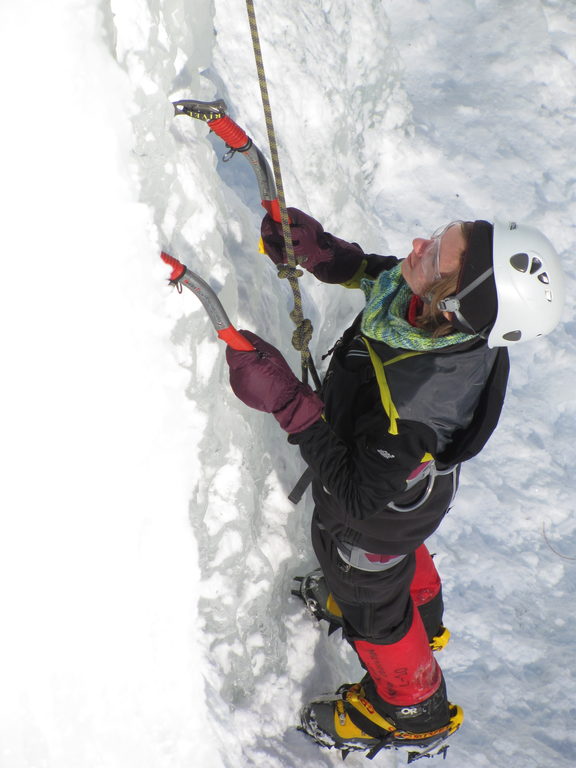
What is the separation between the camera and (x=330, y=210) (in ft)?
10.2

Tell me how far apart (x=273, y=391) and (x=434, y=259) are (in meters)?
0.51

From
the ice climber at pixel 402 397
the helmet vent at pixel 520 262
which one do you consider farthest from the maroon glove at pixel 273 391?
the helmet vent at pixel 520 262

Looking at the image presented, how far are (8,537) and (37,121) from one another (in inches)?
34.3

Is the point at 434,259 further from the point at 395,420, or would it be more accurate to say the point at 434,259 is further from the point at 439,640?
the point at 439,640

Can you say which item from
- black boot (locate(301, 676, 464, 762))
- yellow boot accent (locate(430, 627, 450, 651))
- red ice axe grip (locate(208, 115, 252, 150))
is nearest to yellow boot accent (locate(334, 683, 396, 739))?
black boot (locate(301, 676, 464, 762))

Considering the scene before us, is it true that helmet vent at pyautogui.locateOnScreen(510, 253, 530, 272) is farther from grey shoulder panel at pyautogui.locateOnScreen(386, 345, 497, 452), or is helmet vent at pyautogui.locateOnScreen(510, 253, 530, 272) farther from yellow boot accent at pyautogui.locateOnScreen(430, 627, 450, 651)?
yellow boot accent at pyautogui.locateOnScreen(430, 627, 450, 651)

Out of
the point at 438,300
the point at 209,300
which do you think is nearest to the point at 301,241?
the point at 209,300

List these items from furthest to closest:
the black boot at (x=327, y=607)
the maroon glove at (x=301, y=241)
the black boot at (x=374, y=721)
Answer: the black boot at (x=327, y=607), the black boot at (x=374, y=721), the maroon glove at (x=301, y=241)

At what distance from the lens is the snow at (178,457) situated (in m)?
1.35

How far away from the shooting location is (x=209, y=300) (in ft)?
5.23

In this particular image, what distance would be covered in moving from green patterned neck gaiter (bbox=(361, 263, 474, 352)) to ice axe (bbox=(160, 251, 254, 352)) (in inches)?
13.0

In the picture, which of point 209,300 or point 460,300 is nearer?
point 460,300

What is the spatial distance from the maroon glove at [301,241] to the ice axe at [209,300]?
0.41 meters

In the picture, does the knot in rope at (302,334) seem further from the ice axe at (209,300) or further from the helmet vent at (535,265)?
the helmet vent at (535,265)
